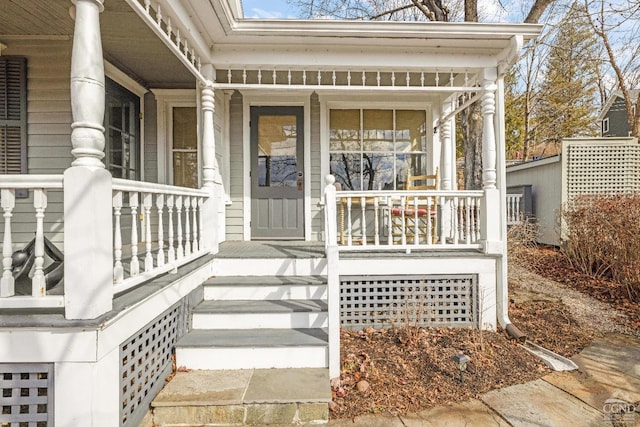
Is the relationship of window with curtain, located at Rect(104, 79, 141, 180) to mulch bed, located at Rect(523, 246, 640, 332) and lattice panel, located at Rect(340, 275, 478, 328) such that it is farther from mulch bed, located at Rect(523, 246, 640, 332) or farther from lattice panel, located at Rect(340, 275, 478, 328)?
mulch bed, located at Rect(523, 246, 640, 332)

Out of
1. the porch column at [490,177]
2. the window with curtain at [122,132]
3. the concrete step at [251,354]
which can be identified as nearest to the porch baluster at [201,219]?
the concrete step at [251,354]

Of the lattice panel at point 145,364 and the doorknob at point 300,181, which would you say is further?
the doorknob at point 300,181

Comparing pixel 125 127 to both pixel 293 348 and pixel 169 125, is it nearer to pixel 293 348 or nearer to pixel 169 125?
pixel 169 125

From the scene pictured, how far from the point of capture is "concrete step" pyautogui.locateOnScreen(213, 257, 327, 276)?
344cm

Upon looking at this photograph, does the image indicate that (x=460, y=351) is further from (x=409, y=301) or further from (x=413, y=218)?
(x=413, y=218)

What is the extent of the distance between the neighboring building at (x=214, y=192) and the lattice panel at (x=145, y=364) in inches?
0.5

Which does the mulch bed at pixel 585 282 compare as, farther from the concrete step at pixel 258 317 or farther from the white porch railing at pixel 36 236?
the white porch railing at pixel 36 236

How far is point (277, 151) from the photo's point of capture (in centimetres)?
488

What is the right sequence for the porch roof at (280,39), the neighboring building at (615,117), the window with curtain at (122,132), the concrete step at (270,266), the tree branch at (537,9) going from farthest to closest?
the neighboring building at (615,117)
the tree branch at (537,9)
the window with curtain at (122,132)
the concrete step at (270,266)
the porch roof at (280,39)

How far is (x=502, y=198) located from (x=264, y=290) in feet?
8.50

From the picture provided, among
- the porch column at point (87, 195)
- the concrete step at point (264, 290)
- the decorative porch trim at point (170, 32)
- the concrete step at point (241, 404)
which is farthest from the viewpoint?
the concrete step at point (264, 290)

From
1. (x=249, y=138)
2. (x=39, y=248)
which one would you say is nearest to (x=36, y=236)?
(x=39, y=248)

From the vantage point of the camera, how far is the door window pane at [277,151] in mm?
4863

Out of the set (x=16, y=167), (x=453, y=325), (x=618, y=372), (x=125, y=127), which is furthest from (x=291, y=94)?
(x=618, y=372)
